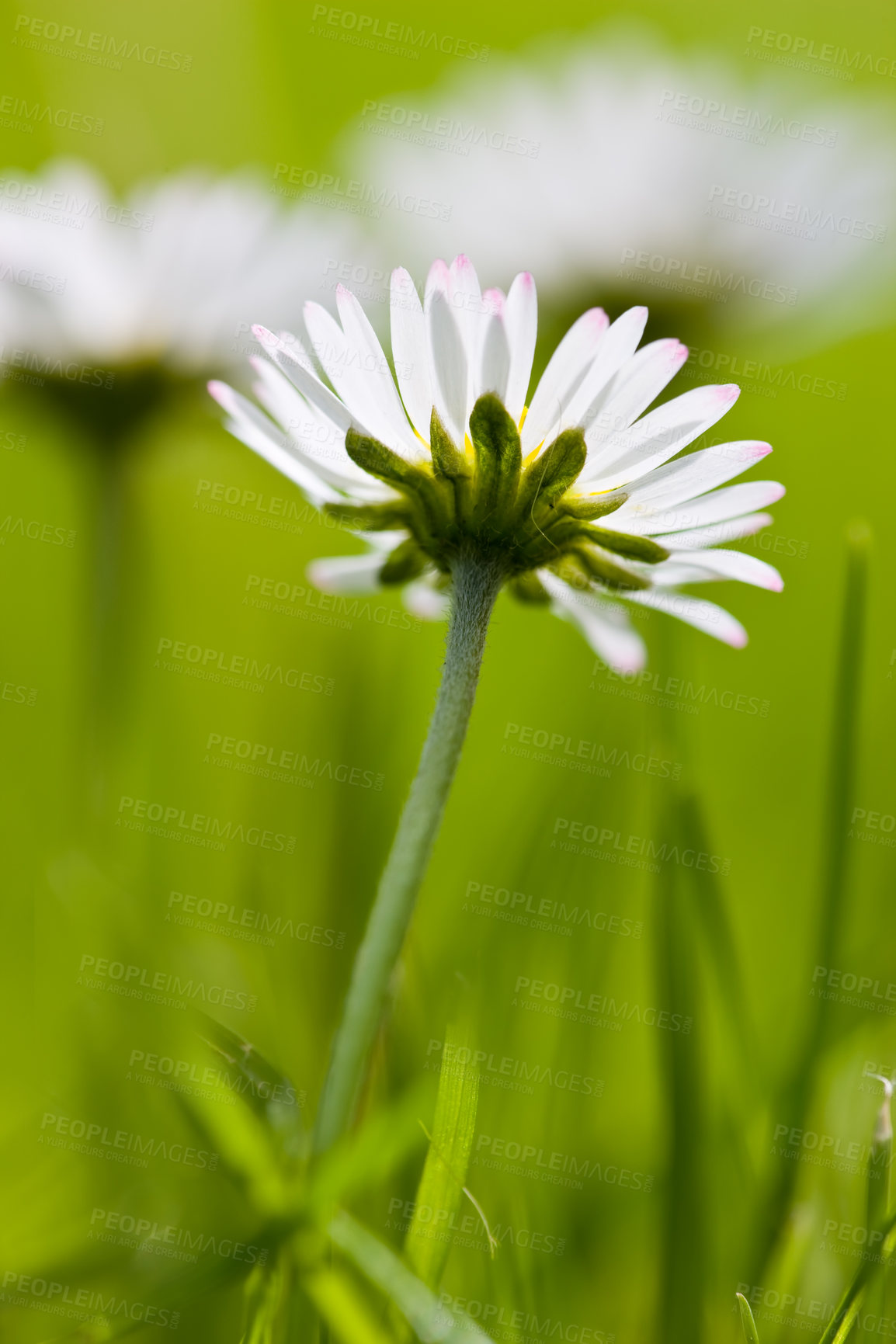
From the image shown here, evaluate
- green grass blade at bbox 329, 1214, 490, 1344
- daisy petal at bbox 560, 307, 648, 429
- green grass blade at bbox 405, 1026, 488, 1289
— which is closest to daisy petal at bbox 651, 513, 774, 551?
daisy petal at bbox 560, 307, 648, 429

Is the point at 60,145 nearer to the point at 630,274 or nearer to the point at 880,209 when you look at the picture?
the point at 630,274

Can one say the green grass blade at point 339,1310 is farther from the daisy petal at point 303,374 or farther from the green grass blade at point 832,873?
the daisy petal at point 303,374

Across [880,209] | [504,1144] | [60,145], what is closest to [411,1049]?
[504,1144]

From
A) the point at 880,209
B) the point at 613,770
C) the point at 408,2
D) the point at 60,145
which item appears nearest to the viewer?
the point at 613,770

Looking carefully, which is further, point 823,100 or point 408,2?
point 408,2

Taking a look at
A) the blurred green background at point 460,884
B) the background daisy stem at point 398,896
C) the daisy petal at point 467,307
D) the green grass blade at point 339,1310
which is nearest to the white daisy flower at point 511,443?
the daisy petal at point 467,307

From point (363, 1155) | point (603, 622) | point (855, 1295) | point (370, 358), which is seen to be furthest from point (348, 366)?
point (855, 1295)
